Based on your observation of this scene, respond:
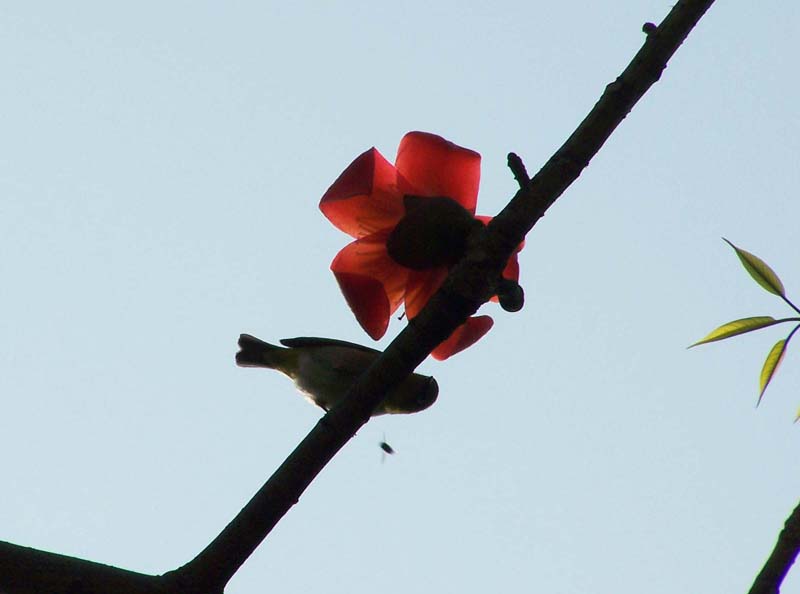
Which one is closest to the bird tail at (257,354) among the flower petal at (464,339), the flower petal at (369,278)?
the flower petal at (369,278)

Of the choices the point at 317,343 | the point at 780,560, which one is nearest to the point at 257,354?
the point at 317,343

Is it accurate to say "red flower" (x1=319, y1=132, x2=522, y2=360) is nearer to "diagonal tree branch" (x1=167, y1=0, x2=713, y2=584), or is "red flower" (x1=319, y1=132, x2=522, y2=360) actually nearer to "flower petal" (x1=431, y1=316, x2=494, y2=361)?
"flower petal" (x1=431, y1=316, x2=494, y2=361)

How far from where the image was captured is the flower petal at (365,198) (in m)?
2.13

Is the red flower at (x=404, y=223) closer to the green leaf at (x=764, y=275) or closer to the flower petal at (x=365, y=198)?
the flower petal at (x=365, y=198)

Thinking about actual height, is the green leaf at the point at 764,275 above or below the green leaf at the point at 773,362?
above

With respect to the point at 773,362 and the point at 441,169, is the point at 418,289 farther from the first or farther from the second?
the point at 773,362

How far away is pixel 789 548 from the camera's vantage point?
4.72 ft

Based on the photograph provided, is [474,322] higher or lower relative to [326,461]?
higher

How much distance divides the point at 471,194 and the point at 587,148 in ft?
1.48

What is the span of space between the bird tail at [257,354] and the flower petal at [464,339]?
3.32 metres

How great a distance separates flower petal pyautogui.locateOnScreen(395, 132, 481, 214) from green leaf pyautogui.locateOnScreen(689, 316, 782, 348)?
1.91 ft

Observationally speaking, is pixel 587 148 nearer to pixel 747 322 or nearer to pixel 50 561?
pixel 747 322

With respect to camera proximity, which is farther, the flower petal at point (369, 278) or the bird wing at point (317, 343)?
the bird wing at point (317, 343)

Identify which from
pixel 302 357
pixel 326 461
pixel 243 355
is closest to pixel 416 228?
pixel 326 461
